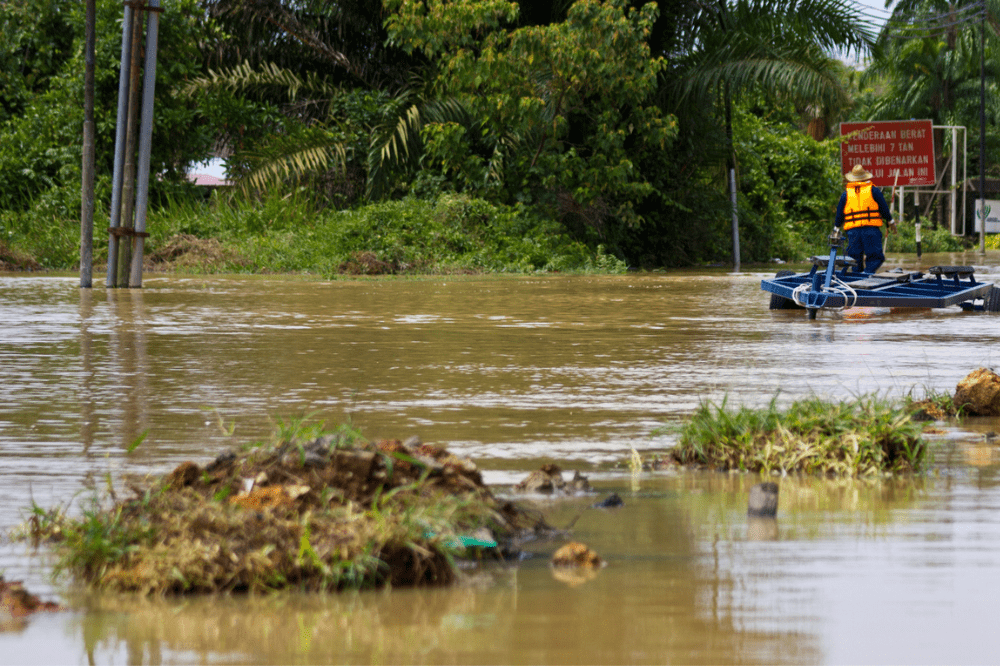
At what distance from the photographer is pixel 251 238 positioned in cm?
2470

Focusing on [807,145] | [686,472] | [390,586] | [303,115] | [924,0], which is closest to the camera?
[390,586]

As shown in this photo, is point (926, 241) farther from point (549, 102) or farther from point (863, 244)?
point (863, 244)

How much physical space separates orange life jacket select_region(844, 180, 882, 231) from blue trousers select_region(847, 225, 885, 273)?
0.21 feet

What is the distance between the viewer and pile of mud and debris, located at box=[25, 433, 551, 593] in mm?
3502

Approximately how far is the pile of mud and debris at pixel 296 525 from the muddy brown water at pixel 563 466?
0.10 meters

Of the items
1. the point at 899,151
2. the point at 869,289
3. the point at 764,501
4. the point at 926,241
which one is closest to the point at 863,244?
the point at 869,289

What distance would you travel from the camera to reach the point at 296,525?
3607 mm

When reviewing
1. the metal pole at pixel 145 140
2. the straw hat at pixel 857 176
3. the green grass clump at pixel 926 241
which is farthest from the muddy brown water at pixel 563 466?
the green grass clump at pixel 926 241

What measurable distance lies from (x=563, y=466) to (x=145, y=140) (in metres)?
13.2

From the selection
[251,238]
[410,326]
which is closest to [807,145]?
[251,238]

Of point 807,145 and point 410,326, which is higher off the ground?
point 807,145

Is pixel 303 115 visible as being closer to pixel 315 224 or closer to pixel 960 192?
pixel 315 224

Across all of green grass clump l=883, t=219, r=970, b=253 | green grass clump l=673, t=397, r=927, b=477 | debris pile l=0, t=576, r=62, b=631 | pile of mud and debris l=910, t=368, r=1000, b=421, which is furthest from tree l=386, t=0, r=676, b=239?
green grass clump l=883, t=219, r=970, b=253

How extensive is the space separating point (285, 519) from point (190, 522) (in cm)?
26
